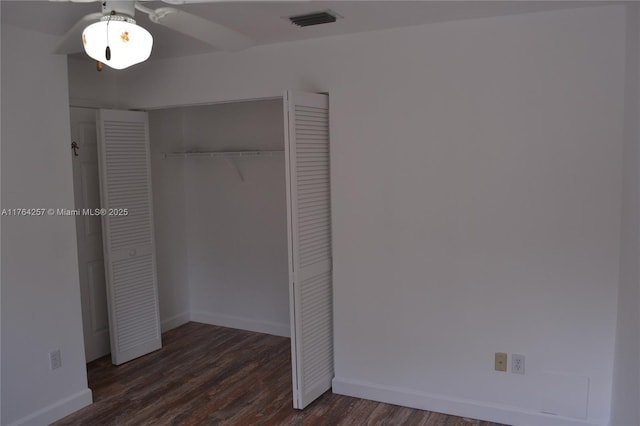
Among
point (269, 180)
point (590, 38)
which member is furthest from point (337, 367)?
point (590, 38)

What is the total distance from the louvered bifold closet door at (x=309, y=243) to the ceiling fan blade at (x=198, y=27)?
828 mm

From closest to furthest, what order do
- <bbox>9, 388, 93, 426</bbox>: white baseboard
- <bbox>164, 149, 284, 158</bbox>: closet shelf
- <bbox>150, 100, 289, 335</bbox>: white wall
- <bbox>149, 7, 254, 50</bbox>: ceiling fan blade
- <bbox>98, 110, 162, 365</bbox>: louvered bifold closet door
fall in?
<bbox>149, 7, 254, 50</bbox>: ceiling fan blade → <bbox>9, 388, 93, 426</bbox>: white baseboard → <bbox>98, 110, 162, 365</bbox>: louvered bifold closet door → <bbox>164, 149, 284, 158</bbox>: closet shelf → <bbox>150, 100, 289, 335</bbox>: white wall

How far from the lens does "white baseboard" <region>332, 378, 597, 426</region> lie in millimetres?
2816

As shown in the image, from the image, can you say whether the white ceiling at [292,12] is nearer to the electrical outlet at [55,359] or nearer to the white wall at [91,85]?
the white wall at [91,85]

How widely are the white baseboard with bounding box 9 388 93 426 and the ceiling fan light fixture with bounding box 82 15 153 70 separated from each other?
2.34 m

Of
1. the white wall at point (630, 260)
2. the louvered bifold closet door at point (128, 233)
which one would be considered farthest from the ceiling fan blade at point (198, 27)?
the louvered bifold closet door at point (128, 233)

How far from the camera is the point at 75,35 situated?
7.07 feet

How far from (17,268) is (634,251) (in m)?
3.21

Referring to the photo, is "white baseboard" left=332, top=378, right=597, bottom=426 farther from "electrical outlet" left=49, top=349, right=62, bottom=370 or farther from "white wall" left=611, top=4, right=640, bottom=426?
"electrical outlet" left=49, top=349, right=62, bottom=370

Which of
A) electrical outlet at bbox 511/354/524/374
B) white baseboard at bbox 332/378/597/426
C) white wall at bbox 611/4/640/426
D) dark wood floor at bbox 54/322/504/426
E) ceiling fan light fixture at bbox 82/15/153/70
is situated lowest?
dark wood floor at bbox 54/322/504/426

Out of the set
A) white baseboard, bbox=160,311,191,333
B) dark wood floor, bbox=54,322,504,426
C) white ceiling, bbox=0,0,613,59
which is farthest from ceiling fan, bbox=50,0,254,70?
white baseboard, bbox=160,311,191,333

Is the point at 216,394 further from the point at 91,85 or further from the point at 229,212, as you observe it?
the point at 91,85

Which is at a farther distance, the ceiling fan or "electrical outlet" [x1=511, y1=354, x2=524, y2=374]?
"electrical outlet" [x1=511, y1=354, x2=524, y2=374]

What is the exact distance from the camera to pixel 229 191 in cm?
458
